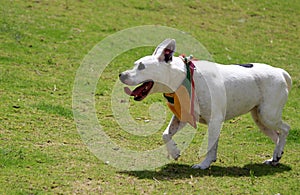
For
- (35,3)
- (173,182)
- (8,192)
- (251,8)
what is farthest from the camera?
(251,8)

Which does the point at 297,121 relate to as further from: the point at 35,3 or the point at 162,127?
the point at 35,3

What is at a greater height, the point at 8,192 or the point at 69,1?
the point at 8,192

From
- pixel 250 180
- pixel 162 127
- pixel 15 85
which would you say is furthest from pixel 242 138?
pixel 15 85

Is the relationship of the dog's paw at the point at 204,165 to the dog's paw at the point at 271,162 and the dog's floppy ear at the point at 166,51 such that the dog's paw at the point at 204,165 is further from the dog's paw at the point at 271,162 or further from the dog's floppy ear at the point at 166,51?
the dog's floppy ear at the point at 166,51

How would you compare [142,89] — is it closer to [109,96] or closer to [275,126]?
[275,126]

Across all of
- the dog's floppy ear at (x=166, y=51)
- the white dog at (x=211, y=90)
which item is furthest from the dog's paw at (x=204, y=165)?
the dog's floppy ear at (x=166, y=51)

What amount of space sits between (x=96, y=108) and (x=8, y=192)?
16.1 ft

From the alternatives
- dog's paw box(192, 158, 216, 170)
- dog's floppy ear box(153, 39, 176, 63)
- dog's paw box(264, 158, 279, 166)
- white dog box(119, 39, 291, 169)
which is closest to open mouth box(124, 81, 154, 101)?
white dog box(119, 39, 291, 169)

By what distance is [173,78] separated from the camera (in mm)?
8047

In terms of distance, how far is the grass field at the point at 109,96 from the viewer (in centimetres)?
760

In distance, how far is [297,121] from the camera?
11883 millimetres

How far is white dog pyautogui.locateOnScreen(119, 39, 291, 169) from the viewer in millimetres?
7910

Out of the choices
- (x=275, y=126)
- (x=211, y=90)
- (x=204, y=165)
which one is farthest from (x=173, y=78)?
(x=275, y=126)

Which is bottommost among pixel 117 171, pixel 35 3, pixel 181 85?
pixel 35 3
